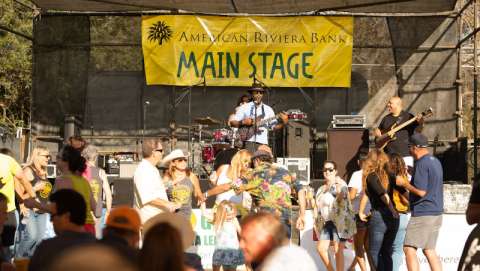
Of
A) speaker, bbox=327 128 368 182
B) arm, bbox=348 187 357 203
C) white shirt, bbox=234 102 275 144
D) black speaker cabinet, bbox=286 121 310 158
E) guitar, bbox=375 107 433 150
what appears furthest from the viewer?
black speaker cabinet, bbox=286 121 310 158

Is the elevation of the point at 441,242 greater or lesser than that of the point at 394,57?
lesser

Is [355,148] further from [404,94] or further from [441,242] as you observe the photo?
[441,242]

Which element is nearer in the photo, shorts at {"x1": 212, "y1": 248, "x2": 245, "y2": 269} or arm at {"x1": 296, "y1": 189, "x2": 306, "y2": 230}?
→ arm at {"x1": 296, "y1": 189, "x2": 306, "y2": 230}

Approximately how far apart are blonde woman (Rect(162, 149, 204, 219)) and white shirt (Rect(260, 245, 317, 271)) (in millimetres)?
4707

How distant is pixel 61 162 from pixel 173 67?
9203 millimetres

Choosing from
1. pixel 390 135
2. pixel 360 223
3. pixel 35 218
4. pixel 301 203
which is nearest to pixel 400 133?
pixel 390 135

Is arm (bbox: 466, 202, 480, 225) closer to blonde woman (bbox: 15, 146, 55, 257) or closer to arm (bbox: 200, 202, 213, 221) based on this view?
arm (bbox: 200, 202, 213, 221)

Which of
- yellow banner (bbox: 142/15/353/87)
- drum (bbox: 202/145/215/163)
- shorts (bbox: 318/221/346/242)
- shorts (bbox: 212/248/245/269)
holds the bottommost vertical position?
shorts (bbox: 212/248/245/269)

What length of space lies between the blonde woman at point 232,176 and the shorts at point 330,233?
1.43 metres

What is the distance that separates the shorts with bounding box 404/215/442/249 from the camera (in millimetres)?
8773

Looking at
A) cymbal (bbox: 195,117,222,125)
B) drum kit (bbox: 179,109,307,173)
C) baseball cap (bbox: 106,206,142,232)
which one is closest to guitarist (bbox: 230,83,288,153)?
drum kit (bbox: 179,109,307,173)

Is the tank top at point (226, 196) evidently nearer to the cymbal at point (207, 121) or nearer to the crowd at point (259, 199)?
the crowd at point (259, 199)

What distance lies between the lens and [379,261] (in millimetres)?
9594

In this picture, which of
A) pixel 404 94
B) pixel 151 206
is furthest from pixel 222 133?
pixel 151 206
